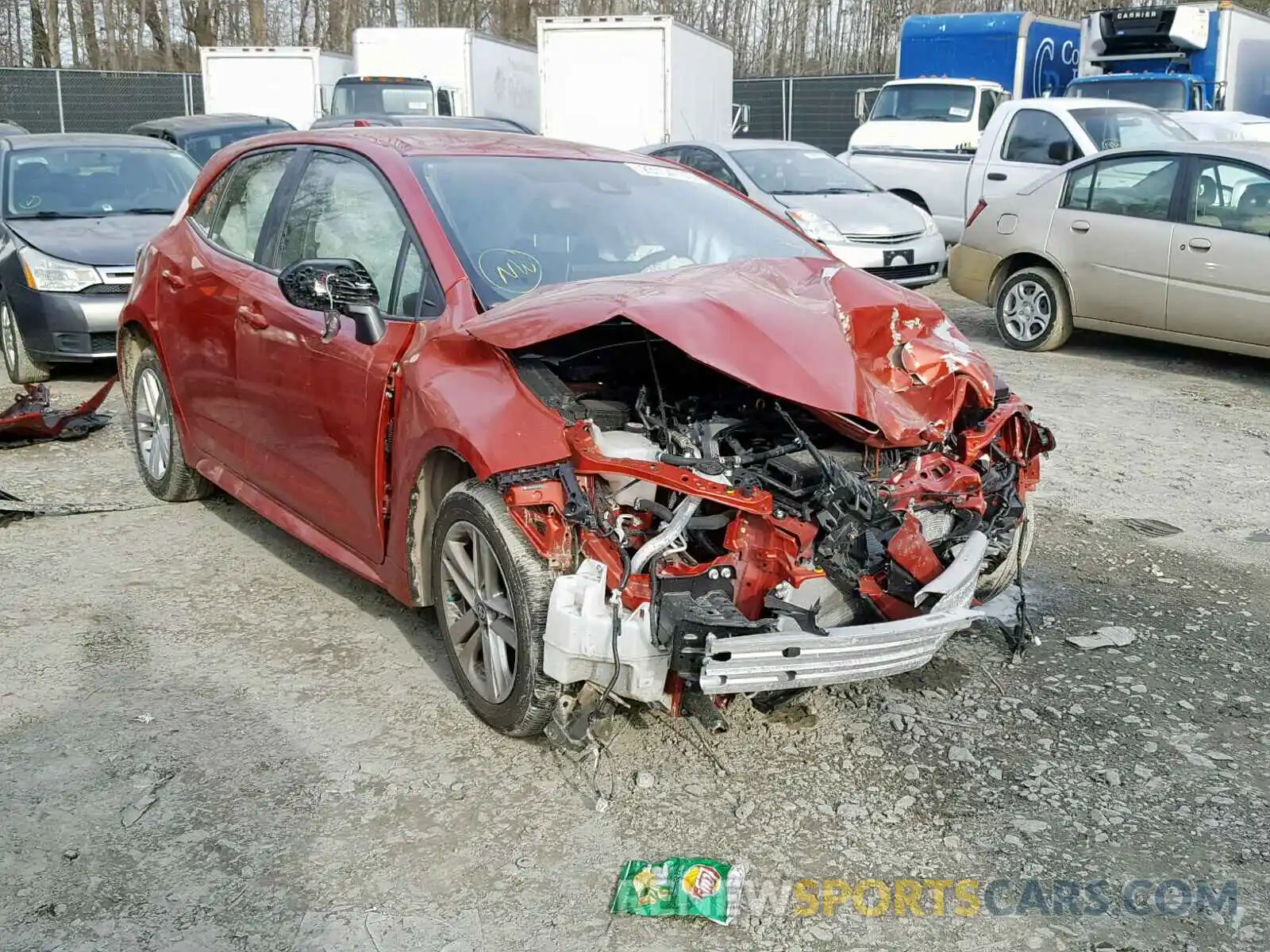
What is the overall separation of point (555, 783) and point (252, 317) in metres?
2.27

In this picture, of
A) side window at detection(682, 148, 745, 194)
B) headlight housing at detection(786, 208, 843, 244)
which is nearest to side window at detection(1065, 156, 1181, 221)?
headlight housing at detection(786, 208, 843, 244)

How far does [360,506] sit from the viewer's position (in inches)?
171

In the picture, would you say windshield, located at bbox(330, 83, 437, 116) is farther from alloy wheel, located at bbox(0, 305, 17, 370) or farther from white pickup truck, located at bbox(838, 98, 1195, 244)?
alloy wheel, located at bbox(0, 305, 17, 370)

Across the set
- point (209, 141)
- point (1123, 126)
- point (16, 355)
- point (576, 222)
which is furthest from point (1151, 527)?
→ point (209, 141)

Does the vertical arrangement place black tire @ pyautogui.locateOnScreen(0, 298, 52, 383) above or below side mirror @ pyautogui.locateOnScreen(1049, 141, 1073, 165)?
below

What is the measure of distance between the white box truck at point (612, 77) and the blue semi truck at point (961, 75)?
8.88 feet

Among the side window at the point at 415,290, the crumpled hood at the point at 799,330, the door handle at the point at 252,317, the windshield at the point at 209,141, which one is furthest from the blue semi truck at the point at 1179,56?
the side window at the point at 415,290

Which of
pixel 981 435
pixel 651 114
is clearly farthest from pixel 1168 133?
pixel 981 435

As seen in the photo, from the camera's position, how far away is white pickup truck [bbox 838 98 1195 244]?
13.0m

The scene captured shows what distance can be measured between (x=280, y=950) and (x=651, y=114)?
53.5 feet

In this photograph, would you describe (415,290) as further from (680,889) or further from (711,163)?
(711,163)

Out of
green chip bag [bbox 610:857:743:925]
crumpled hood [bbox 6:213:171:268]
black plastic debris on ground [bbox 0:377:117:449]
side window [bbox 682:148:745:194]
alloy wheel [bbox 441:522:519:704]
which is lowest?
green chip bag [bbox 610:857:743:925]

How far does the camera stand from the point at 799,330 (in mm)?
3680

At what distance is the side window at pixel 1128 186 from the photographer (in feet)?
30.4
